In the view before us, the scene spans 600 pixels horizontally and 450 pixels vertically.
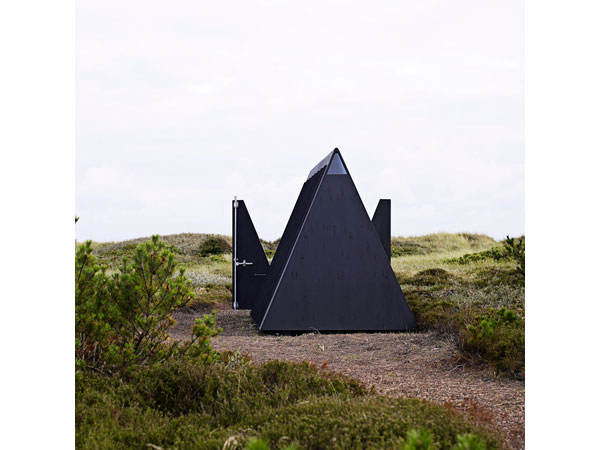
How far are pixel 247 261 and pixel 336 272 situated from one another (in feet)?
12.5

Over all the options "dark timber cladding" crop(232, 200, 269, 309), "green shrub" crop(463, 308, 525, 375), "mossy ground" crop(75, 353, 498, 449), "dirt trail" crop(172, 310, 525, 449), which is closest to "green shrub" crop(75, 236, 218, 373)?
"mossy ground" crop(75, 353, 498, 449)

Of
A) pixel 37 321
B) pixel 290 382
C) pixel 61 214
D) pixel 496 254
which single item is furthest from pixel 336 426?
pixel 496 254

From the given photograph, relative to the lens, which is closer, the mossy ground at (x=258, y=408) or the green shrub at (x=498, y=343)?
the mossy ground at (x=258, y=408)

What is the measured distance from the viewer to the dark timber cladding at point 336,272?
28.0ft

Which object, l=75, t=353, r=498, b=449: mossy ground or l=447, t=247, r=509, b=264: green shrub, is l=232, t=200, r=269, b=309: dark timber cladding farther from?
l=447, t=247, r=509, b=264: green shrub

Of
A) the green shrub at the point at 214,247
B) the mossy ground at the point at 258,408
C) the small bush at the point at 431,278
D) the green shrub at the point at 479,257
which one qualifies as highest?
the green shrub at the point at 214,247

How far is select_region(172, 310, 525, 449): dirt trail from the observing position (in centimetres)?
453

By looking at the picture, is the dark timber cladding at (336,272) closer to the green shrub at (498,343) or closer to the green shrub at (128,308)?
the green shrub at (498,343)

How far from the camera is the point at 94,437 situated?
11.4 feet

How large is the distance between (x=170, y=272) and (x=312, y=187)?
4.55 metres

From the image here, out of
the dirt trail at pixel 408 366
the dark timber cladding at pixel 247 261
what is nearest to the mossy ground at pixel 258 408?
the dirt trail at pixel 408 366

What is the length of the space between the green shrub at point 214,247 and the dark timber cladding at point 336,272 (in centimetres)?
2289

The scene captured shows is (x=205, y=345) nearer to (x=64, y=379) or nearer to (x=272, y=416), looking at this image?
(x=272, y=416)

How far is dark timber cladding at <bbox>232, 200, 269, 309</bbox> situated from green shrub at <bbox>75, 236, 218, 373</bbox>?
660cm
